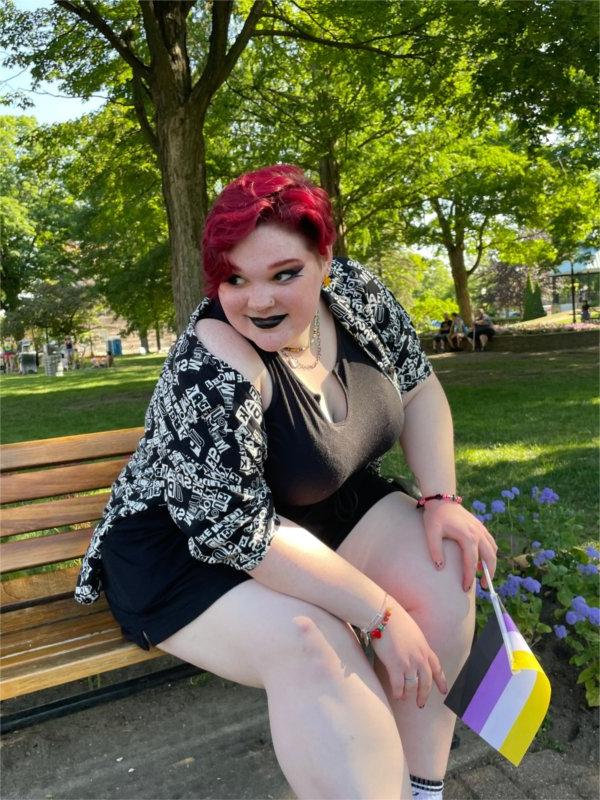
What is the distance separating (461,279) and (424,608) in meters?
21.8

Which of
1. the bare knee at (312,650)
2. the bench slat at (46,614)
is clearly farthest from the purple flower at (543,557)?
the bench slat at (46,614)

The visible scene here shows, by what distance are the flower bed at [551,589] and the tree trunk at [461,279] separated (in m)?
19.3

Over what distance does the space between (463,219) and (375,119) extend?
29.7 ft

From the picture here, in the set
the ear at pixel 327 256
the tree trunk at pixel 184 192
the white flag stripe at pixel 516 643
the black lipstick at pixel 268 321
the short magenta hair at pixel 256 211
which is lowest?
the white flag stripe at pixel 516 643

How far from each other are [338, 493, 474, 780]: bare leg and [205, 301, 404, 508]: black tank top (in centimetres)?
21

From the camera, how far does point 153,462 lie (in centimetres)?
197

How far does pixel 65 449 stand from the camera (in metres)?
2.72

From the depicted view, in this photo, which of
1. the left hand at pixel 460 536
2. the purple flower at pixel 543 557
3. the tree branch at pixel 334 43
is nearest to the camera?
the left hand at pixel 460 536

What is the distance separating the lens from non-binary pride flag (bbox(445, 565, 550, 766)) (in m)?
1.72

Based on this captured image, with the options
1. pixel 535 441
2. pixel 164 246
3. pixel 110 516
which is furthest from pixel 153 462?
pixel 164 246

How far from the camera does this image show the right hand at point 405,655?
68.6 inches

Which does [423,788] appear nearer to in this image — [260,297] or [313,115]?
[260,297]

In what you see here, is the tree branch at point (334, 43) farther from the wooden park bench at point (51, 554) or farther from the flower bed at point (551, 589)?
the wooden park bench at point (51, 554)

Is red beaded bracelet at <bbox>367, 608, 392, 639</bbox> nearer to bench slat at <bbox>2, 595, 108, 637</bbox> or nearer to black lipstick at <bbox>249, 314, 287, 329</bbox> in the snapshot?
black lipstick at <bbox>249, 314, 287, 329</bbox>
